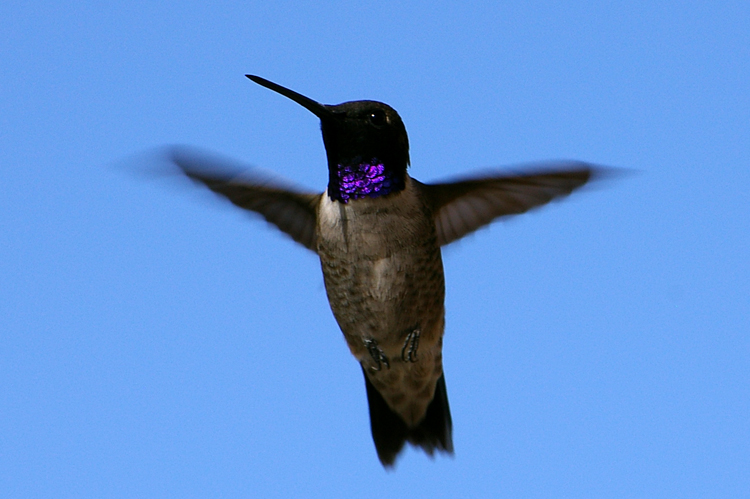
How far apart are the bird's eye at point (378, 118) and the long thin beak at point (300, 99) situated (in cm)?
27

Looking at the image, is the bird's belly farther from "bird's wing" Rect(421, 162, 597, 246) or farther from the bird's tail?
the bird's tail

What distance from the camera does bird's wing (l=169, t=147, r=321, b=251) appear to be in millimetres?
5402

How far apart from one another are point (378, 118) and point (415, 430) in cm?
279

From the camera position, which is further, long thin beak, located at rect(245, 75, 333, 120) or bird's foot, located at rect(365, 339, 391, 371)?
bird's foot, located at rect(365, 339, 391, 371)

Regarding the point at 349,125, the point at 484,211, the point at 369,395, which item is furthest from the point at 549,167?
the point at 369,395

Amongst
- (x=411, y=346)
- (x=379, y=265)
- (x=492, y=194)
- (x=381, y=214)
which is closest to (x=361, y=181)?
(x=381, y=214)

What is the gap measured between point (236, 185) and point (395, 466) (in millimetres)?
2671

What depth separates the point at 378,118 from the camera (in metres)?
4.93

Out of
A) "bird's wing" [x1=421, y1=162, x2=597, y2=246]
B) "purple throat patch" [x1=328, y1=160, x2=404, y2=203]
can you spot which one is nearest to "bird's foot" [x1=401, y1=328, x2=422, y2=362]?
"bird's wing" [x1=421, y1=162, x2=597, y2=246]

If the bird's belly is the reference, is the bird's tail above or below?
below

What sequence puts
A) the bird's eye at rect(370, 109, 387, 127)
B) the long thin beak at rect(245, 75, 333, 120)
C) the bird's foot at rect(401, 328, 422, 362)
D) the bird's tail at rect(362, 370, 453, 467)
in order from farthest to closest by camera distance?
the bird's tail at rect(362, 370, 453, 467), the bird's foot at rect(401, 328, 422, 362), the bird's eye at rect(370, 109, 387, 127), the long thin beak at rect(245, 75, 333, 120)

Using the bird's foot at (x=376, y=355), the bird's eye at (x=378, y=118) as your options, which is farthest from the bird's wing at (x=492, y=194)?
the bird's foot at (x=376, y=355)

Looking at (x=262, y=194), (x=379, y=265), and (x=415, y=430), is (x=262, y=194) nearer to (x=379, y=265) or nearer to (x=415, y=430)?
(x=379, y=265)

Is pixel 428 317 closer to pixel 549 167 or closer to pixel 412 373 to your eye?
pixel 412 373
